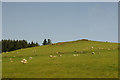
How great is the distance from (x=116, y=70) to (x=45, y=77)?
5.73m

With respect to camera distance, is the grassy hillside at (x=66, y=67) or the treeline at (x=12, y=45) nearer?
the grassy hillside at (x=66, y=67)

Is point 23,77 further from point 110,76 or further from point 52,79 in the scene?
point 110,76

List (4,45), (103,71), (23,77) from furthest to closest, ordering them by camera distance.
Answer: (4,45) < (103,71) < (23,77)

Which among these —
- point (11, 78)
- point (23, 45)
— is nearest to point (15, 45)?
point (23, 45)

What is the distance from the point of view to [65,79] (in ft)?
34.0

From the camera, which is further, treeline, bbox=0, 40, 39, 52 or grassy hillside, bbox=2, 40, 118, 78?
treeline, bbox=0, 40, 39, 52

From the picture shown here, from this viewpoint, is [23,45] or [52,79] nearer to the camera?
[52,79]

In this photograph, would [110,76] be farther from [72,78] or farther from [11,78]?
[11,78]

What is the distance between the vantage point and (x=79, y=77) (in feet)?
35.0

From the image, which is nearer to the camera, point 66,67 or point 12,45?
point 66,67

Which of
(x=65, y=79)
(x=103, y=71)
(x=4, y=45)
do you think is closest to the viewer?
(x=65, y=79)

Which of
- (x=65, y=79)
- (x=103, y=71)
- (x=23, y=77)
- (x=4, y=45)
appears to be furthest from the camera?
(x=4, y=45)

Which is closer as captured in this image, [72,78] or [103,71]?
[72,78]

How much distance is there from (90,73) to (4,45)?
106 meters
